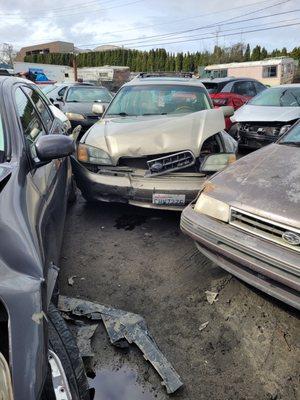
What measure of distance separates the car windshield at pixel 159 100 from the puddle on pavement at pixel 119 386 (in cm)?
368

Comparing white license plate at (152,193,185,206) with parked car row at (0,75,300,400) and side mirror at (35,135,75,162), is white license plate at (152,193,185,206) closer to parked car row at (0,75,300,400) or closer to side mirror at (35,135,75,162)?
parked car row at (0,75,300,400)

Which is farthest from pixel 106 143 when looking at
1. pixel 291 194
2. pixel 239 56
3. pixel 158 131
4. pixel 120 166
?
pixel 239 56

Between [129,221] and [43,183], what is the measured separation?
6.88 ft

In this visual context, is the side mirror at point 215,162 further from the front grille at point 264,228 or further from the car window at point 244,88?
the car window at point 244,88

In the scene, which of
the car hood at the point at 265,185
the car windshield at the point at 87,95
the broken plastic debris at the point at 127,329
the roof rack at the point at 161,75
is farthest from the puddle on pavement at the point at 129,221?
the car windshield at the point at 87,95

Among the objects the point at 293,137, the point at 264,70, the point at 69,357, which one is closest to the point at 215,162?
the point at 293,137

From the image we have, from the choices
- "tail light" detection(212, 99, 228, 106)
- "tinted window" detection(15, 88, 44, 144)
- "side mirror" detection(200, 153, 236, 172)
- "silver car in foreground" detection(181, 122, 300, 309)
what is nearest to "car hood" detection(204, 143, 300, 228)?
"silver car in foreground" detection(181, 122, 300, 309)

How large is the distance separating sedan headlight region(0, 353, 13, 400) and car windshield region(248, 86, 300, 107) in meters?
8.23

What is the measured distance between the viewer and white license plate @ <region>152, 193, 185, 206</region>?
415 centimetres

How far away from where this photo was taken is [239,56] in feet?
158

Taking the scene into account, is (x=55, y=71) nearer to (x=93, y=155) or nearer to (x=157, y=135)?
(x=93, y=155)

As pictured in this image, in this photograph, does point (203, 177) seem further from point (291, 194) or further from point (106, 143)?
point (291, 194)

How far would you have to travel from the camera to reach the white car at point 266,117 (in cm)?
762

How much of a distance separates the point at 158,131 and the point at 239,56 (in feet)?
158
